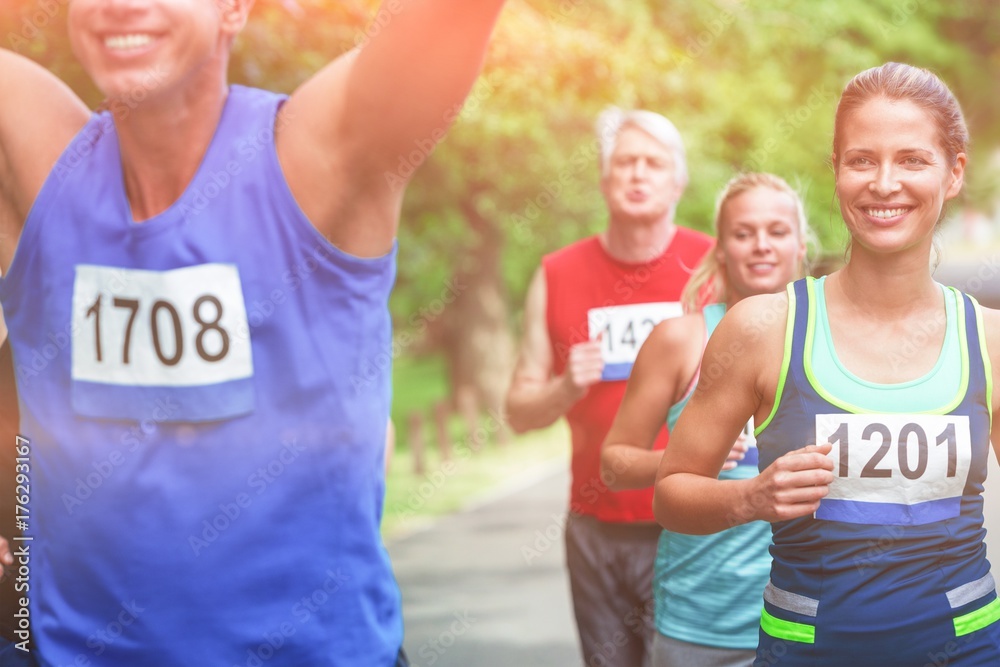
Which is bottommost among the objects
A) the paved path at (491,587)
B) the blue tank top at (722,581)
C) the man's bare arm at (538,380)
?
the paved path at (491,587)

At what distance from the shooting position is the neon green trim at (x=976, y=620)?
7.75 ft

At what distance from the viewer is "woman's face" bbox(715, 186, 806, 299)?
3.50 m

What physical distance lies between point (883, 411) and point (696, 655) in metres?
1.43

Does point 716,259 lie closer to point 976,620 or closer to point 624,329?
point 624,329

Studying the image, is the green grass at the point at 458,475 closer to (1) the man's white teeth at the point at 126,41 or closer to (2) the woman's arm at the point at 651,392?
(2) the woman's arm at the point at 651,392

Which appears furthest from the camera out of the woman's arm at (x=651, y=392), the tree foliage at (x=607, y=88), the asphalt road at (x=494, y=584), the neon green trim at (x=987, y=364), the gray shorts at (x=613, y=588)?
the tree foliage at (x=607, y=88)

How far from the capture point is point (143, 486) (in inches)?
89.9

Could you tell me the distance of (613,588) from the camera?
4.32 m

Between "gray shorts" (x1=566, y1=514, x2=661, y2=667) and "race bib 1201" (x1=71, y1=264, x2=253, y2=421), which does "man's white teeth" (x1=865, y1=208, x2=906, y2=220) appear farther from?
"gray shorts" (x1=566, y1=514, x2=661, y2=667)

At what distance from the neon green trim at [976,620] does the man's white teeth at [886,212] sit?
702 millimetres

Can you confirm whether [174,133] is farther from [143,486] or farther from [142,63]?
[143,486]

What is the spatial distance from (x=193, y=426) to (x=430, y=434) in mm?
16703

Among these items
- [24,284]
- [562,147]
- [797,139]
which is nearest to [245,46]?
[24,284]

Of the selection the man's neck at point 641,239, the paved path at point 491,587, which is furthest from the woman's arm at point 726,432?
the paved path at point 491,587
